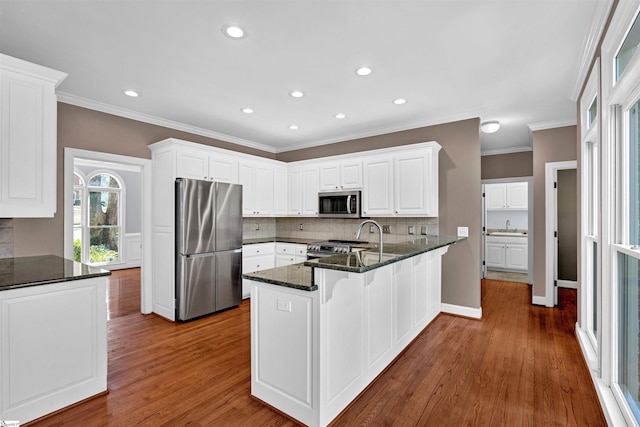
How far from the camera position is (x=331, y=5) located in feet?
6.54

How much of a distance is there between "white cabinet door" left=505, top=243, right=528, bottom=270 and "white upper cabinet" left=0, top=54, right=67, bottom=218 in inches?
316

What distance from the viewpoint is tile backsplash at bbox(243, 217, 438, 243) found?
15.0 feet

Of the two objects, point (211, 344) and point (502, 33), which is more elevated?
point (502, 33)

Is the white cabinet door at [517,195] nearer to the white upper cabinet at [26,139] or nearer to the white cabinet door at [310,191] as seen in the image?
the white cabinet door at [310,191]

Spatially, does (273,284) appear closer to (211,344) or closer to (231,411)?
(231,411)

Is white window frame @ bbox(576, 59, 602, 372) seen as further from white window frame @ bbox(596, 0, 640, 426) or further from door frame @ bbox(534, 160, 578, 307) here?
door frame @ bbox(534, 160, 578, 307)

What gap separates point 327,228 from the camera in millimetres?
5562

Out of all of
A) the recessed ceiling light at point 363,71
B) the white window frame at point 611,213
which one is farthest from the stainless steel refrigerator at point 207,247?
the white window frame at point 611,213

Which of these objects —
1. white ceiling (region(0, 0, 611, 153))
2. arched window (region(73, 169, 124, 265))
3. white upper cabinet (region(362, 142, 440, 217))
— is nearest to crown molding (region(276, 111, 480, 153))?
white ceiling (region(0, 0, 611, 153))

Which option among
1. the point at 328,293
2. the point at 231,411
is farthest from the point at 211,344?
the point at 328,293

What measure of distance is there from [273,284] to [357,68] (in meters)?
2.10

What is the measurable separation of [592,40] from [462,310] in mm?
3199

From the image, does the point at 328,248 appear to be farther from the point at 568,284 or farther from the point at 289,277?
the point at 568,284

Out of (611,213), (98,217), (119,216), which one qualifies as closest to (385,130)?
(611,213)
